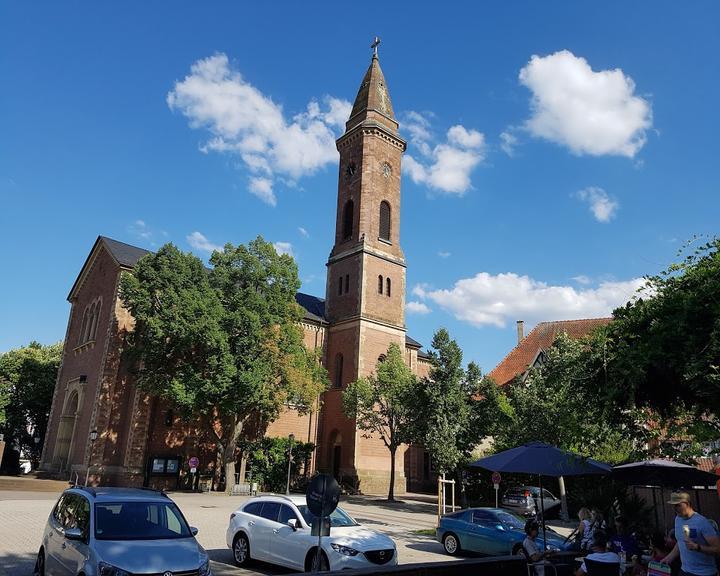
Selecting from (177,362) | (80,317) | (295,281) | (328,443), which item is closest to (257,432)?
(328,443)

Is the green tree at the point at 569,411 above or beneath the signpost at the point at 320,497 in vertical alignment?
above

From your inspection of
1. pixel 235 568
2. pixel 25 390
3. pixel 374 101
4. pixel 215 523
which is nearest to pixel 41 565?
pixel 235 568

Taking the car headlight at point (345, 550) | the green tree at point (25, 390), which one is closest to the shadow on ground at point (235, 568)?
the car headlight at point (345, 550)

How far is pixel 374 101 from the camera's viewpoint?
43.0 metres

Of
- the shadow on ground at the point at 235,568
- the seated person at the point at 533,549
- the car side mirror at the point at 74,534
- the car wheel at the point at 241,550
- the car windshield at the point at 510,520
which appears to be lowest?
the shadow on ground at the point at 235,568

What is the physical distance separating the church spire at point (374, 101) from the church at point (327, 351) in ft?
0.38

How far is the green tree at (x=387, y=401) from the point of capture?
97.0ft

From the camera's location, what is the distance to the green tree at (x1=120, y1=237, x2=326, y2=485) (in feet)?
88.5

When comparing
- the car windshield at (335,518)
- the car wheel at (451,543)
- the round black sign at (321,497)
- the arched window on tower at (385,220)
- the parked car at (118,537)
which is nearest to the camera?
the parked car at (118,537)

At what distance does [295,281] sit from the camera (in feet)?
103

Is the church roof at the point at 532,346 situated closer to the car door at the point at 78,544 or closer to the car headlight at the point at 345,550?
the car headlight at the point at 345,550

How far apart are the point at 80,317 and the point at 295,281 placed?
1966 centimetres

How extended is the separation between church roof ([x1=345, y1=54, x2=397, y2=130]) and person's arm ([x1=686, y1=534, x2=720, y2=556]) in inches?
1572

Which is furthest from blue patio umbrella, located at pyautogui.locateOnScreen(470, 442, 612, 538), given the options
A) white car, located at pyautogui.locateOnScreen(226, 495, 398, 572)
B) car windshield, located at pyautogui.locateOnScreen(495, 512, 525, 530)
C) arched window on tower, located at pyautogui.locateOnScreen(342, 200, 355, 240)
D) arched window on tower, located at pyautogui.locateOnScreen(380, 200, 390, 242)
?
arched window on tower, located at pyautogui.locateOnScreen(342, 200, 355, 240)
